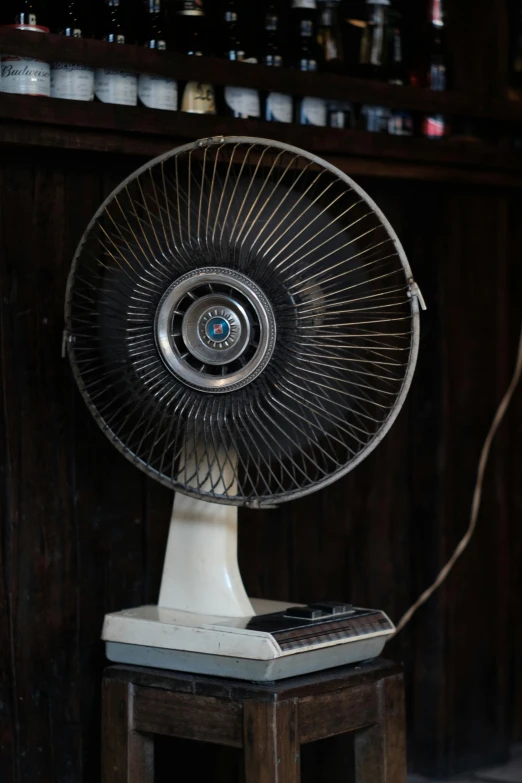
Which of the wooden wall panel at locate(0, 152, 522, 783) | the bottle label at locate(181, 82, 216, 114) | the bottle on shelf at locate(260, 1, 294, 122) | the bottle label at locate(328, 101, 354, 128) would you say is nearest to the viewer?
the wooden wall panel at locate(0, 152, 522, 783)

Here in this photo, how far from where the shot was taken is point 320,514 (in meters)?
2.34

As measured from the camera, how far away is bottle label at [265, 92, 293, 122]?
2.14m

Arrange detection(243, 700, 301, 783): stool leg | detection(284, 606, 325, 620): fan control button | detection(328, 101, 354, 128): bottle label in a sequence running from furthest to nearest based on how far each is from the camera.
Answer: detection(328, 101, 354, 128): bottle label < detection(284, 606, 325, 620): fan control button < detection(243, 700, 301, 783): stool leg

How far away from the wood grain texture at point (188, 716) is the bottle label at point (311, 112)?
103cm

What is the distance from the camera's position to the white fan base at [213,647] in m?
1.71

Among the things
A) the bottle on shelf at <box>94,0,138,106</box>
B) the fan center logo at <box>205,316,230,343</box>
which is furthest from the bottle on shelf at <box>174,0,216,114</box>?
the fan center logo at <box>205,316,230,343</box>

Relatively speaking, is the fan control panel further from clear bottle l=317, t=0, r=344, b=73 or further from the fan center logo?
clear bottle l=317, t=0, r=344, b=73

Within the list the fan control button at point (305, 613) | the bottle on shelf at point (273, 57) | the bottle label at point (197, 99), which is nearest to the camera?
the fan control button at point (305, 613)

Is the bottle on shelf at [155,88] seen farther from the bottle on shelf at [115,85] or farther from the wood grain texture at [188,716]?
the wood grain texture at [188,716]

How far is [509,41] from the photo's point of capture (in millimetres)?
2641

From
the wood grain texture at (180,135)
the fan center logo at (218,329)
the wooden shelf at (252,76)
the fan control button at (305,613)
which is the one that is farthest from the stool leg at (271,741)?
the wooden shelf at (252,76)

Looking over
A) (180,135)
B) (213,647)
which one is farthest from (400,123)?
(213,647)

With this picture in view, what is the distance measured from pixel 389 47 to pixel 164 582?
1.19 m

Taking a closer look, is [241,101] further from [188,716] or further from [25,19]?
[188,716]
